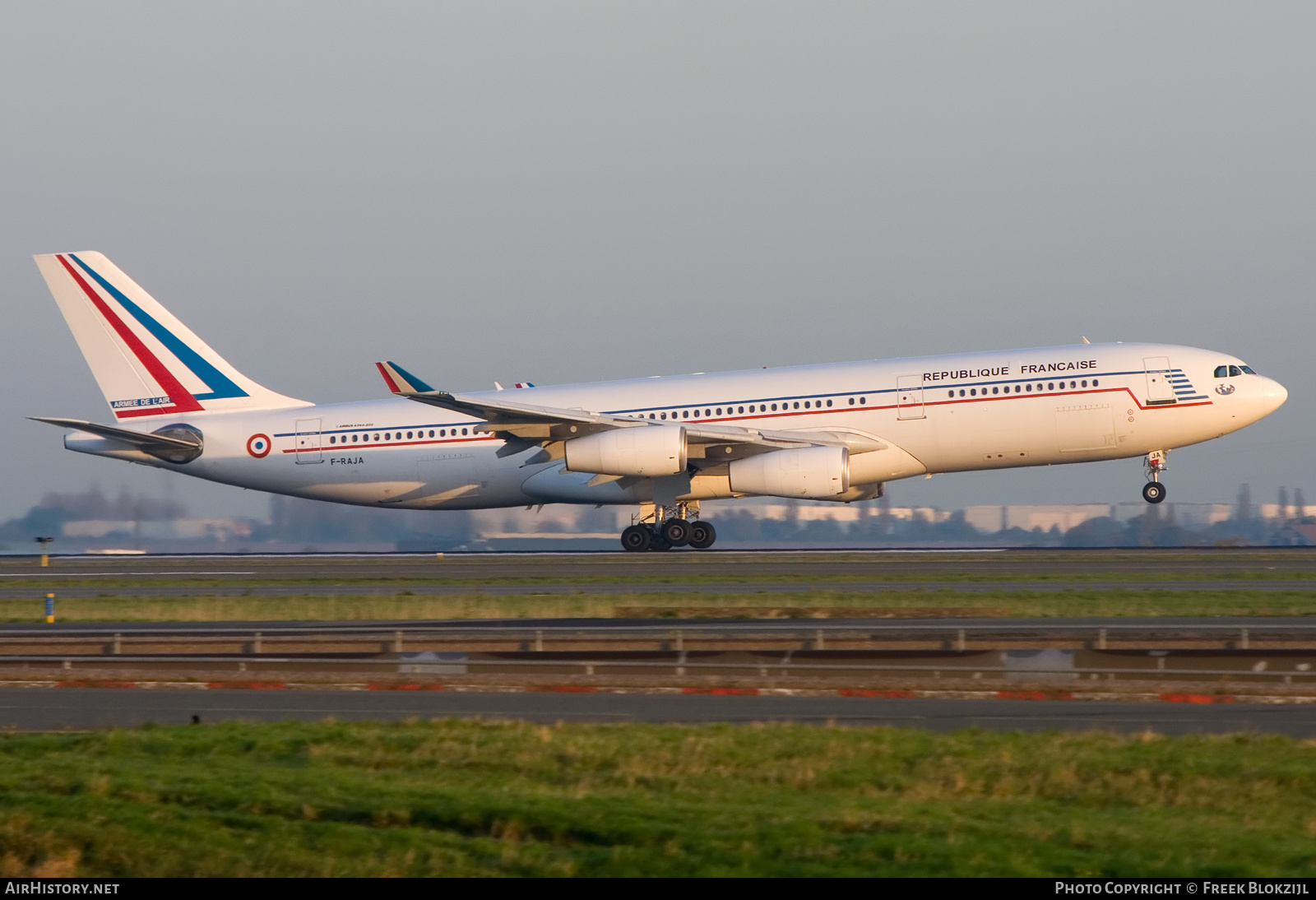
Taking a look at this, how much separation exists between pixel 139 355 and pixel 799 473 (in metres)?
21.9

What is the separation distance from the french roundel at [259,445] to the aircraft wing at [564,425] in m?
6.59

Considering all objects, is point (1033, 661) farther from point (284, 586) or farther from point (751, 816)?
point (284, 586)

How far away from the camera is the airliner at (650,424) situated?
123ft

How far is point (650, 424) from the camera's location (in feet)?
127

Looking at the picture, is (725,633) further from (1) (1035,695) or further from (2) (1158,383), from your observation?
(2) (1158,383)

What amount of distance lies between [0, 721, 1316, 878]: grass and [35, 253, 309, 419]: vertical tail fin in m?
32.0

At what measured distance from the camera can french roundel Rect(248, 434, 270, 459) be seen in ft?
142

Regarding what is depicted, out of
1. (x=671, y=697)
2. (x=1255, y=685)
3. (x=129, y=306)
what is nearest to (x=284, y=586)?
(x=129, y=306)

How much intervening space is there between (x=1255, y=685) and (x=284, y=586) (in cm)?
2378

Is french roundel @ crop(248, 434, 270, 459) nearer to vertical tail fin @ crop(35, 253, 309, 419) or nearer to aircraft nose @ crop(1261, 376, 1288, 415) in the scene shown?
vertical tail fin @ crop(35, 253, 309, 419)

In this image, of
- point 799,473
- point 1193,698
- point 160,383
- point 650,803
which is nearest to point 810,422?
point 799,473

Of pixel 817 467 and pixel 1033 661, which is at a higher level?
pixel 817 467

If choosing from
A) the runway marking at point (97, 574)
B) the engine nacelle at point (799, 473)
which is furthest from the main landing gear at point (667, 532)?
the runway marking at point (97, 574)
